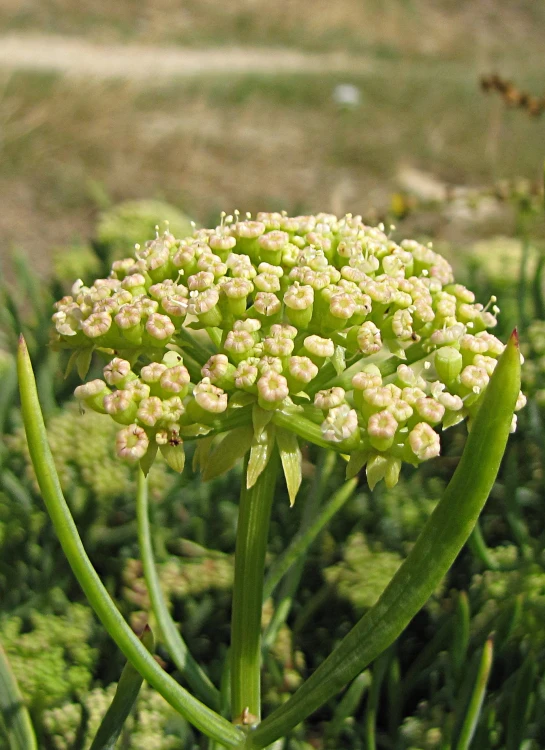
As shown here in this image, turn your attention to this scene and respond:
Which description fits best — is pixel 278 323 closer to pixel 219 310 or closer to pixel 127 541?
pixel 219 310

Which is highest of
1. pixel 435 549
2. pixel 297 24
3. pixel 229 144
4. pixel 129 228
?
pixel 297 24

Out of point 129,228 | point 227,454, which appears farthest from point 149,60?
point 227,454

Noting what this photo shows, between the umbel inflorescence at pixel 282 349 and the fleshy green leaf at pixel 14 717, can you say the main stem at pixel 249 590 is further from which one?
the fleshy green leaf at pixel 14 717

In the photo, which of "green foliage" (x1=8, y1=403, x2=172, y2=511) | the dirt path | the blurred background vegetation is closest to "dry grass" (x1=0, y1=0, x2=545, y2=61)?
the dirt path

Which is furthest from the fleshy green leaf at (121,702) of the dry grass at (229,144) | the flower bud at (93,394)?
the dry grass at (229,144)

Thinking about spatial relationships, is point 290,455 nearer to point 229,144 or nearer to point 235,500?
point 235,500

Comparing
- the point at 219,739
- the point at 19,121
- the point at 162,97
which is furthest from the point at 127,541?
the point at 162,97
